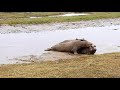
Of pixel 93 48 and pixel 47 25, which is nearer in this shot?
pixel 93 48

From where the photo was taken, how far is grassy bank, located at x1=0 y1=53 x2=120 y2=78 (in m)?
7.92

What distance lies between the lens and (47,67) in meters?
9.21

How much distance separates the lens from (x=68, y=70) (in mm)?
8555

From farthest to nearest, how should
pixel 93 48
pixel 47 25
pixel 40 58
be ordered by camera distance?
pixel 47 25 → pixel 93 48 → pixel 40 58

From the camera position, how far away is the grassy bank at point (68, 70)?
792cm
